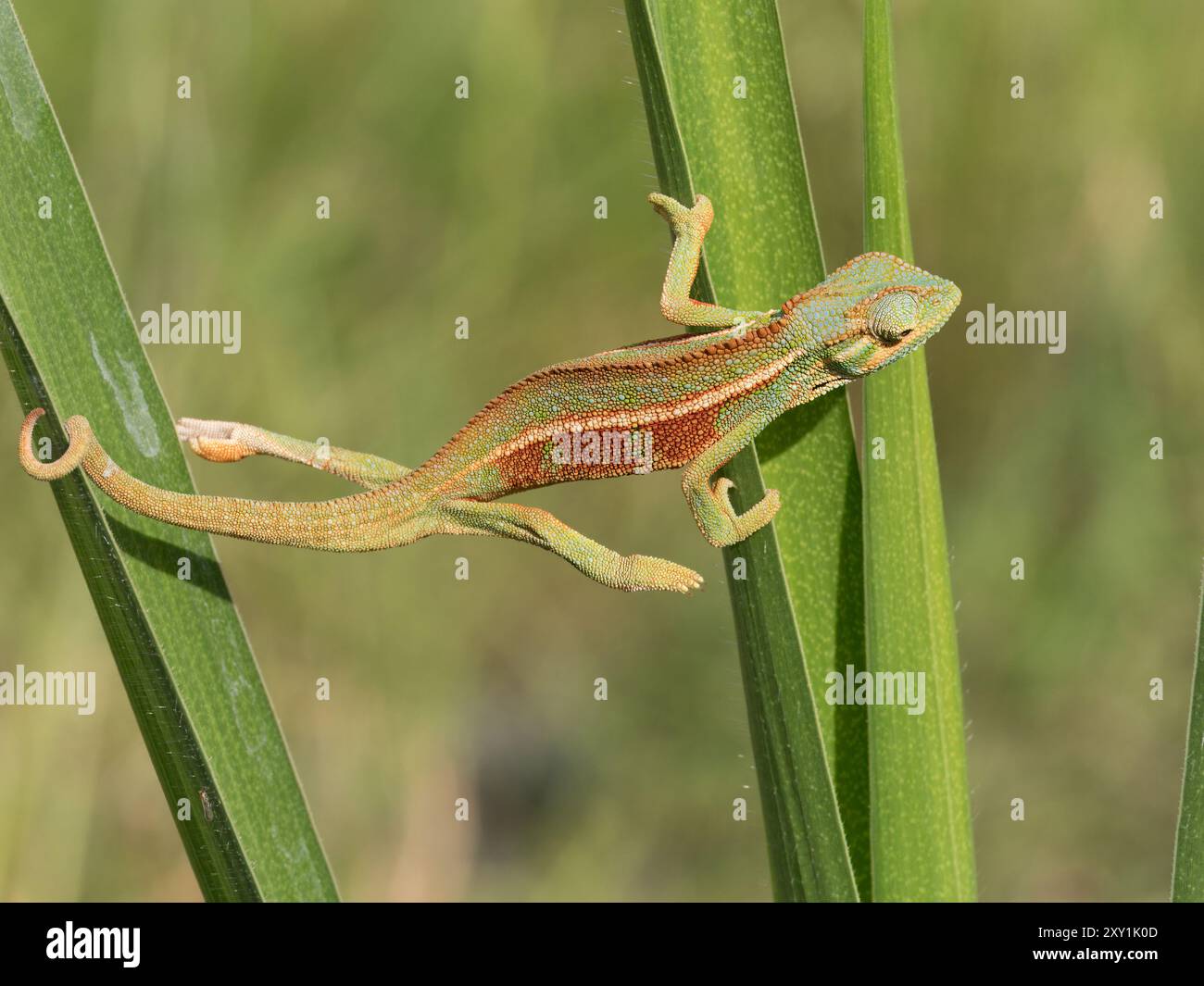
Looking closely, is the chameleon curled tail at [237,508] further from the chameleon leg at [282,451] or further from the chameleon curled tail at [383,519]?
the chameleon leg at [282,451]

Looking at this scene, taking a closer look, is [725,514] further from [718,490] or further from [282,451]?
[282,451]

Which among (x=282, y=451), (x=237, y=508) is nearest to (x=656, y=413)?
(x=237, y=508)

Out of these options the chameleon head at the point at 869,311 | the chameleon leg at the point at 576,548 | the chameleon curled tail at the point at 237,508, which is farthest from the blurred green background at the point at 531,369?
the chameleon head at the point at 869,311

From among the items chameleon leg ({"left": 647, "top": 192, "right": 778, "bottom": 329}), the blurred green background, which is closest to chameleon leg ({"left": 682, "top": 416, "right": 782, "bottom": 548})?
chameleon leg ({"left": 647, "top": 192, "right": 778, "bottom": 329})

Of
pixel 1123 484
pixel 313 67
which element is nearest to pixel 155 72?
pixel 313 67

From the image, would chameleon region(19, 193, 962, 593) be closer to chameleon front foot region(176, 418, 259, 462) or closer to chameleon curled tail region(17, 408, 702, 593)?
chameleon curled tail region(17, 408, 702, 593)

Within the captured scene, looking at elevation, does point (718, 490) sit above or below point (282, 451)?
below
